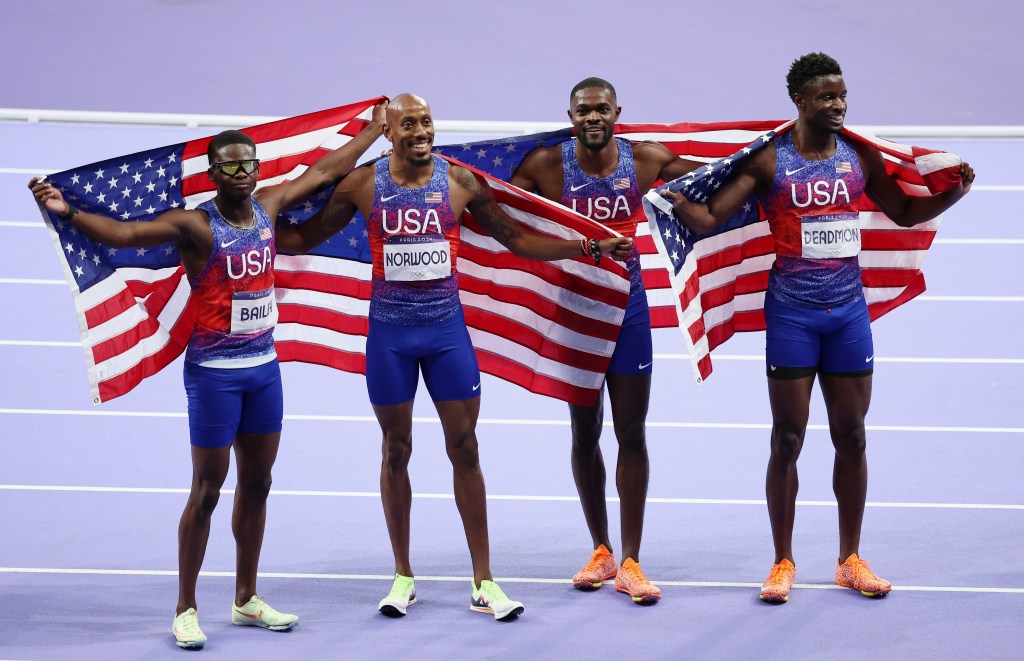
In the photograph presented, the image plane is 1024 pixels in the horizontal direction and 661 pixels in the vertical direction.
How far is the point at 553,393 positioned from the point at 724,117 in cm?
754

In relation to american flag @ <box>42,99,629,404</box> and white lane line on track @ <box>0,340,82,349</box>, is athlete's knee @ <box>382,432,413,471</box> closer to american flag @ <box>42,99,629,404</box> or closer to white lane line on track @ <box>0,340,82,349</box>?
american flag @ <box>42,99,629,404</box>

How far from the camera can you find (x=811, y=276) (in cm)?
543

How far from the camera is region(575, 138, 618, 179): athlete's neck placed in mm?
5547

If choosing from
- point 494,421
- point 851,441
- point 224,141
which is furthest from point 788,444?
point 494,421

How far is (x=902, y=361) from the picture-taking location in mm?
8961

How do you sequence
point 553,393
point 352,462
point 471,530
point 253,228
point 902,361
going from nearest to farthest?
point 253,228, point 471,530, point 553,393, point 352,462, point 902,361

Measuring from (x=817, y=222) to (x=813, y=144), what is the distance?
1.05ft

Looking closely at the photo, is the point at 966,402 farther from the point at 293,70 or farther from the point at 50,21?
the point at 50,21

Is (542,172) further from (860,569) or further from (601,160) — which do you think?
(860,569)

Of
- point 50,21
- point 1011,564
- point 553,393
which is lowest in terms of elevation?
point 1011,564

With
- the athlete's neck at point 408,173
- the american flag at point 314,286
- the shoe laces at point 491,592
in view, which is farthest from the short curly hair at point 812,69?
the shoe laces at point 491,592

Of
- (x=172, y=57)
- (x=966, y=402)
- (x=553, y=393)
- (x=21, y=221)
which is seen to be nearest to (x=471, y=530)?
(x=553, y=393)

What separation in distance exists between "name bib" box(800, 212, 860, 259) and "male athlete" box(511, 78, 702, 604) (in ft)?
1.95

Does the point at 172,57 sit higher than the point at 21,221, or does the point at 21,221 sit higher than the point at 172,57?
the point at 172,57
